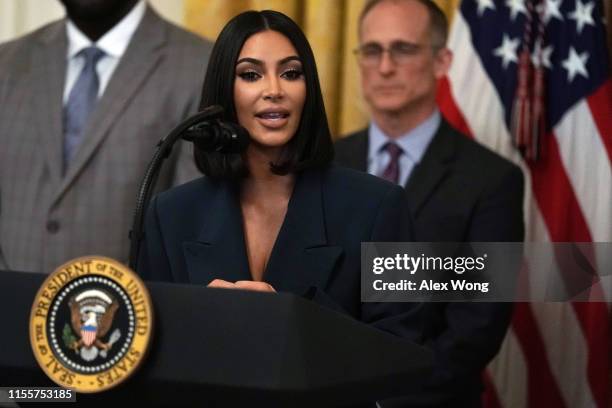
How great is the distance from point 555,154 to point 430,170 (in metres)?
0.60

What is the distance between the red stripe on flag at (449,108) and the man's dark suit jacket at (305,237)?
75.6 inches

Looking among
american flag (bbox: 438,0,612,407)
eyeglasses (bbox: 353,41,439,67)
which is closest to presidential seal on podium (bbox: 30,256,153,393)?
eyeglasses (bbox: 353,41,439,67)

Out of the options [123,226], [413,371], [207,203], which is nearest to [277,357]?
[413,371]

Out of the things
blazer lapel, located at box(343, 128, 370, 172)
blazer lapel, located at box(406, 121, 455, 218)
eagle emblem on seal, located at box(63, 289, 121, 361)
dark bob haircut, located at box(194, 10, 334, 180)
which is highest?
blazer lapel, located at box(343, 128, 370, 172)

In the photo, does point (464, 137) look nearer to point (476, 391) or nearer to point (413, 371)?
point (476, 391)

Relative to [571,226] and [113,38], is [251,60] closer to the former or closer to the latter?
[113,38]

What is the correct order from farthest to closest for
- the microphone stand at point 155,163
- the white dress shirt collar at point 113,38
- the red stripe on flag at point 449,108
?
the red stripe on flag at point 449,108 < the white dress shirt collar at point 113,38 < the microphone stand at point 155,163

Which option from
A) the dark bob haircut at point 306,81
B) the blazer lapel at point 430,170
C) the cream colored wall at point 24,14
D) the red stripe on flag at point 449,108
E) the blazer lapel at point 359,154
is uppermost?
the cream colored wall at point 24,14

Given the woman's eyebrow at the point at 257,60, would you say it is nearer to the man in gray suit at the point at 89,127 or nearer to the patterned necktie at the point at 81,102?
the man in gray suit at the point at 89,127

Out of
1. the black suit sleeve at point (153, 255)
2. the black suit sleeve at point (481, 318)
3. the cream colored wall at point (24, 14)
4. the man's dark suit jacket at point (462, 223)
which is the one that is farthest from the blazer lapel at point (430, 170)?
the cream colored wall at point (24, 14)

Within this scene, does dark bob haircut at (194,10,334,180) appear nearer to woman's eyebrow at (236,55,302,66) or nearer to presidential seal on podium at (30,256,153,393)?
woman's eyebrow at (236,55,302,66)

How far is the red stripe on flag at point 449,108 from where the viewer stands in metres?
4.28

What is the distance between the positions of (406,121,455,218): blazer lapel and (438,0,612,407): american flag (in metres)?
0.36

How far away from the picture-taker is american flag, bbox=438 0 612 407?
401 cm
